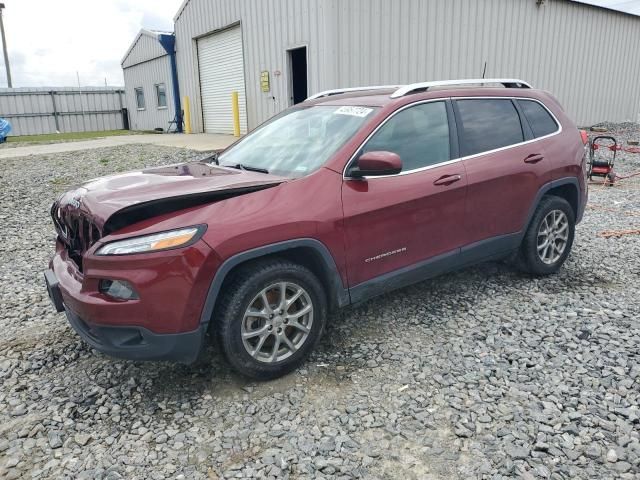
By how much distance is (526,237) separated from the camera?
4.43m

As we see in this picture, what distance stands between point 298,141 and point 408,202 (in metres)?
0.93

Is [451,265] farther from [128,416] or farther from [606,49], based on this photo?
[606,49]

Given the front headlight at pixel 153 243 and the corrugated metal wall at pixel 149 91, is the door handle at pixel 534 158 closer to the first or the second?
the front headlight at pixel 153 243

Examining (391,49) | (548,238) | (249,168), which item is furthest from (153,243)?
(391,49)

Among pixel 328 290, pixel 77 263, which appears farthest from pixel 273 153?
pixel 77 263

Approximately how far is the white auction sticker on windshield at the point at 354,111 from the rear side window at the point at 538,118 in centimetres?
170

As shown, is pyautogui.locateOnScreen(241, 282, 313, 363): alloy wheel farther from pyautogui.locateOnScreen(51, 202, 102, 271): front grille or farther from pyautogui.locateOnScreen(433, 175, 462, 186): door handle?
pyautogui.locateOnScreen(433, 175, 462, 186): door handle

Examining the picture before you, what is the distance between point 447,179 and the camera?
3.70 meters

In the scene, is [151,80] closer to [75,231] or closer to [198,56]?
[198,56]

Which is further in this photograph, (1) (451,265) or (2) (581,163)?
(2) (581,163)

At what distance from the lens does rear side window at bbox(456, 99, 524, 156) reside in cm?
396

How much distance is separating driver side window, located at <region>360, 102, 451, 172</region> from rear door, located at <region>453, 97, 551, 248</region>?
19 centimetres

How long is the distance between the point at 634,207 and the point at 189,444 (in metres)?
7.49

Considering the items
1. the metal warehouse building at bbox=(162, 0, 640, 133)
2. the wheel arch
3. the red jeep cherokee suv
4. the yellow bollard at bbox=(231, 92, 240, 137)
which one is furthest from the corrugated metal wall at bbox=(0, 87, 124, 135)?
the wheel arch
